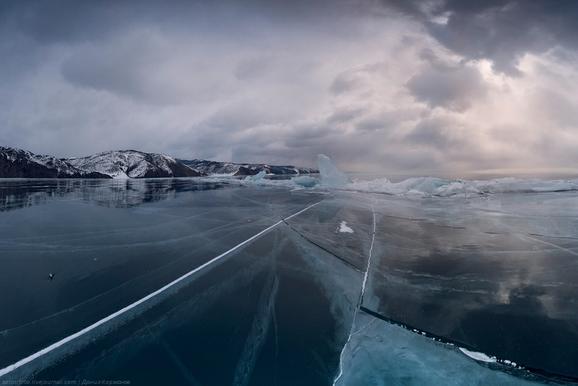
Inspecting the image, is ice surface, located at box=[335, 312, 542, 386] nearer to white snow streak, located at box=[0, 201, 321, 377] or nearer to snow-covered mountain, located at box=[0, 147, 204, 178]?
white snow streak, located at box=[0, 201, 321, 377]

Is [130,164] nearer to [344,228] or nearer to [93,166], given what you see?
[93,166]

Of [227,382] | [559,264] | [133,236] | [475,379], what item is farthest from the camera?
[133,236]

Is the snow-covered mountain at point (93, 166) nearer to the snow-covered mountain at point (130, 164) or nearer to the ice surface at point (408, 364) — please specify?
the snow-covered mountain at point (130, 164)

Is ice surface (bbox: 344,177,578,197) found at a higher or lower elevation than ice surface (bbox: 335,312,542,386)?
→ higher

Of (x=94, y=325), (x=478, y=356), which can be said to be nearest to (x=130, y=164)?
(x=94, y=325)

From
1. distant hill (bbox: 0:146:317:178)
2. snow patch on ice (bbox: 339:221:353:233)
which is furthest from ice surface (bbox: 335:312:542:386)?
distant hill (bbox: 0:146:317:178)

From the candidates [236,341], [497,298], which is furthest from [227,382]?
[497,298]

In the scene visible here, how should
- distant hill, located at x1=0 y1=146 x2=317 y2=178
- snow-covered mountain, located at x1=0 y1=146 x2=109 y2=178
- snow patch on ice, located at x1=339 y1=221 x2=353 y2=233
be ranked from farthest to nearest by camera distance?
1. distant hill, located at x1=0 y1=146 x2=317 y2=178
2. snow-covered mountain, located at x1=0 y1=146 x2=109 y2=178
3. snow patch on ice, located at x1=339 y1=221 x2=353 y2=233

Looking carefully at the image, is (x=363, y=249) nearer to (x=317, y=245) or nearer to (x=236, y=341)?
(x=317, y=245)
